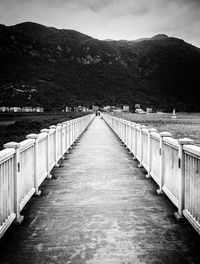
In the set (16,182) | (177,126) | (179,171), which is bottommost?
(177,126)

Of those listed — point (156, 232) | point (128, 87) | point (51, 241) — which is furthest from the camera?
point (128, 87)

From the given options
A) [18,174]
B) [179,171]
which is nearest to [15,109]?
[18,174]

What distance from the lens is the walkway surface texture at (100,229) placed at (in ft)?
12.1

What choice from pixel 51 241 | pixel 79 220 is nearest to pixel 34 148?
pixel 79 220

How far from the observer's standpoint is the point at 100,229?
4.49m

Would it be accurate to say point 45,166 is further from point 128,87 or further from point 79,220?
point 128,87

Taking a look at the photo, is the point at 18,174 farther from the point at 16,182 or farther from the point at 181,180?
the point at 181,180

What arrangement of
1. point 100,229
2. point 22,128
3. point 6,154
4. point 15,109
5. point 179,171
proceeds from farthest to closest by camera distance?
point 15,109, point 22,128, point 179,171, point 100,229, point 6,154

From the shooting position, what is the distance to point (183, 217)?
4.83 m

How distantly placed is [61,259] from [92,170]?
551 centimetres

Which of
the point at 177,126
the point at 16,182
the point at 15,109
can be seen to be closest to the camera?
the point at 16,182

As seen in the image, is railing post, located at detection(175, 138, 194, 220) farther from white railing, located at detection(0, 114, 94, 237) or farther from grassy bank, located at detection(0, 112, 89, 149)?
grassy bank, located at detection(0, 112, 89, 149)

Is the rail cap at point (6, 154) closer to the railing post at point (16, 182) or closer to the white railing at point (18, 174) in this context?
the white railing at point (18, 174)

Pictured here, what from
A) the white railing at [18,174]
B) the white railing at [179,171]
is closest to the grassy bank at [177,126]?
the white railing at [179,171]
